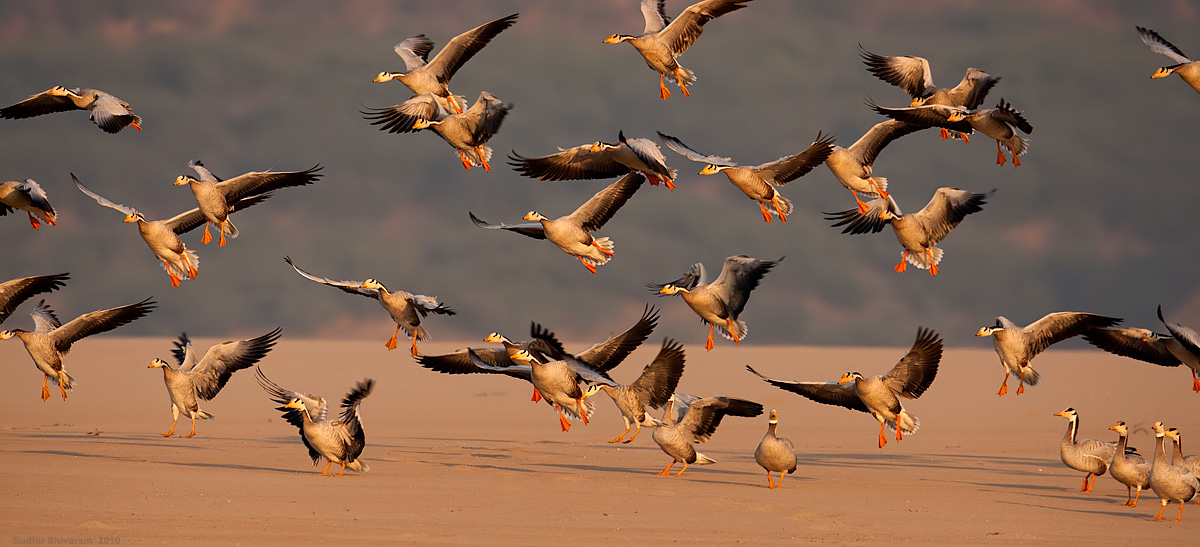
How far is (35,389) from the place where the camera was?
25328 millimetres

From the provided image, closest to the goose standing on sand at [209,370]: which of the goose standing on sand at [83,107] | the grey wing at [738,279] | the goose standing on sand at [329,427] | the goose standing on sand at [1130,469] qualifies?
the goose standing on sand at [329,427]

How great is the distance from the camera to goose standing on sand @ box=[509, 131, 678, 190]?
1426 centimetres

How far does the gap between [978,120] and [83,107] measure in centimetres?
1072

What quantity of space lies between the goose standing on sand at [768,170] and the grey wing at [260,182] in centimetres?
437

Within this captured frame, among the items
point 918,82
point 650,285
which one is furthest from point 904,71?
point 650,285

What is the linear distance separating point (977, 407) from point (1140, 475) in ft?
40.8

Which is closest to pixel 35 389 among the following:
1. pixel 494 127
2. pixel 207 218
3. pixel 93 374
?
pixel 93 374

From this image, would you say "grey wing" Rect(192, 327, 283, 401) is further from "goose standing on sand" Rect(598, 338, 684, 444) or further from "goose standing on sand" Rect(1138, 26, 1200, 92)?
"goose standing on sand" Rect(1138, 26, 1200, 92)

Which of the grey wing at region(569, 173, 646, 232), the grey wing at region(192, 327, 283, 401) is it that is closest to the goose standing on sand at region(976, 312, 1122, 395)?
the grey wing at region(569, 173, 646, 232)

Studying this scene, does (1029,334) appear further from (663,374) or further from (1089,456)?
(663,374)

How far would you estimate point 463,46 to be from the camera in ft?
56.0

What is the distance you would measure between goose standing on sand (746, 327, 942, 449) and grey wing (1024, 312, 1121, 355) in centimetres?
172

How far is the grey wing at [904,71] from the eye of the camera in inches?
667

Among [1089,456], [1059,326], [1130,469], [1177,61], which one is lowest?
[1089,456]
